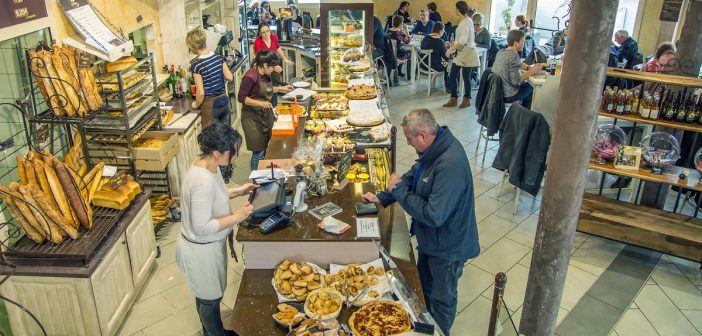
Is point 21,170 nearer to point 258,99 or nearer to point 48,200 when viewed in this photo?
point 48,200

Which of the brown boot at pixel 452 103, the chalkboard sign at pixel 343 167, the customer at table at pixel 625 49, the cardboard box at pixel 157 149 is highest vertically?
the customer at table at pixel 625 49

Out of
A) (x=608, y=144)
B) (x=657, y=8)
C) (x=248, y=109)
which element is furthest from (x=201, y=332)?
(x=657, y=8)

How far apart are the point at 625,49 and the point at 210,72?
7.02 m

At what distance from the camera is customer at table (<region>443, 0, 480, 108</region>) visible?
9719mm

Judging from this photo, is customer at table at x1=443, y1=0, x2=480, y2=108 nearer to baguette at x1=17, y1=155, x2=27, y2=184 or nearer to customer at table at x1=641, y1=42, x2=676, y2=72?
customer at table at x1=641, y1=42, x2=676, y2=72

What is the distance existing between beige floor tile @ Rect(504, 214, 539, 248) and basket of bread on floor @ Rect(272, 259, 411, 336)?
9.11 feet

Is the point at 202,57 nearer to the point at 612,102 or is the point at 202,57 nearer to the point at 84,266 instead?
the point at 84,266

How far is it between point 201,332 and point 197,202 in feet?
4.84

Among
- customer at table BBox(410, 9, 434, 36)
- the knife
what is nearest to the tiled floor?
the knife

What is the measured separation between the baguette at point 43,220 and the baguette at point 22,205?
0.03 meters

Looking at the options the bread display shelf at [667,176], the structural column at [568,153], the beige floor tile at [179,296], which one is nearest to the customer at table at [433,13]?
the bread display shelf at [667,176]

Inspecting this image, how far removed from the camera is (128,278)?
437 centimetres

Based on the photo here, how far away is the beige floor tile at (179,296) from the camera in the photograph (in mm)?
4598

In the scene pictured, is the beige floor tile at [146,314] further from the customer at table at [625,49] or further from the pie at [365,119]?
the customer at table at [625,49]
